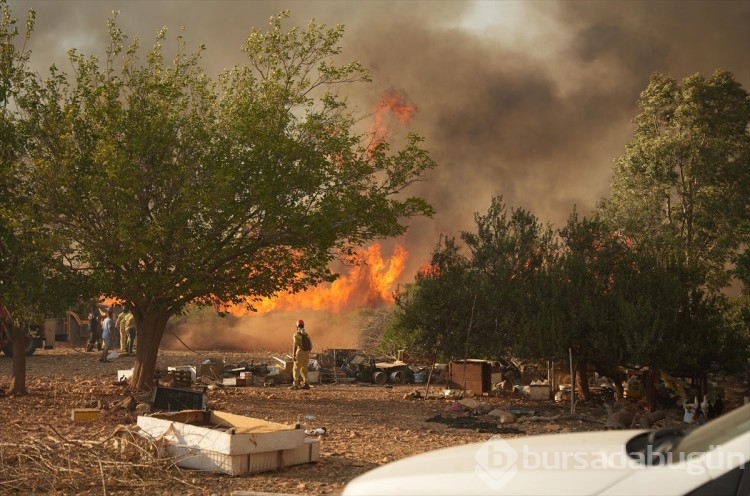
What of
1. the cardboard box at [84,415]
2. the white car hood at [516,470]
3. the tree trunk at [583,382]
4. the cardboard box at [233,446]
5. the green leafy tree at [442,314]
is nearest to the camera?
the white car hood at [516,470]

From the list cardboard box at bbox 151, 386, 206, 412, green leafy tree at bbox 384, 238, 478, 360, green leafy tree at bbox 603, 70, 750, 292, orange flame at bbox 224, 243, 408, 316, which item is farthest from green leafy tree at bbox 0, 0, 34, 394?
orange flame at bbox 224, 243, 408, 316

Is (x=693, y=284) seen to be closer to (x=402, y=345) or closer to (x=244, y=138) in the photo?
(x=244, y=138)

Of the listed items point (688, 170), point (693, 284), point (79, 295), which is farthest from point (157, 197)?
point (688, 170)

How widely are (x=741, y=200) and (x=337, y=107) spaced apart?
24003mm

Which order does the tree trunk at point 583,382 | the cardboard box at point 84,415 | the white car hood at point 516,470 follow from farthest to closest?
the tree trunk at point 583,382 < the cardboard box at point 84,415 < the white car hood at point 516,470

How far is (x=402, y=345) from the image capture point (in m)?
29.7

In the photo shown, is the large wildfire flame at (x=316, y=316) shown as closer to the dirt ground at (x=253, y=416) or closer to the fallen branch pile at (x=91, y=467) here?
the dirt ground at (x=253, y=416)

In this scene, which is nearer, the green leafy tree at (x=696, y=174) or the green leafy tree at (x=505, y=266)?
the green leafy tree at (x=505, y=266)

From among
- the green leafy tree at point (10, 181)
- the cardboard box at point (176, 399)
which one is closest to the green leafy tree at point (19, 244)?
the green leafy tree at point (10, 181)

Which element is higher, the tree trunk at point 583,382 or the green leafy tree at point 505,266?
the green leafy tree at point 505,266

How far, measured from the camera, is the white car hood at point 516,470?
272 cm

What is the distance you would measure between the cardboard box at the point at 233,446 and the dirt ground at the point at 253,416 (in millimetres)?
125

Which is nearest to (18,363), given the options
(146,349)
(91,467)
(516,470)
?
(146,349)

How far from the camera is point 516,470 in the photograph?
2.92 meters
